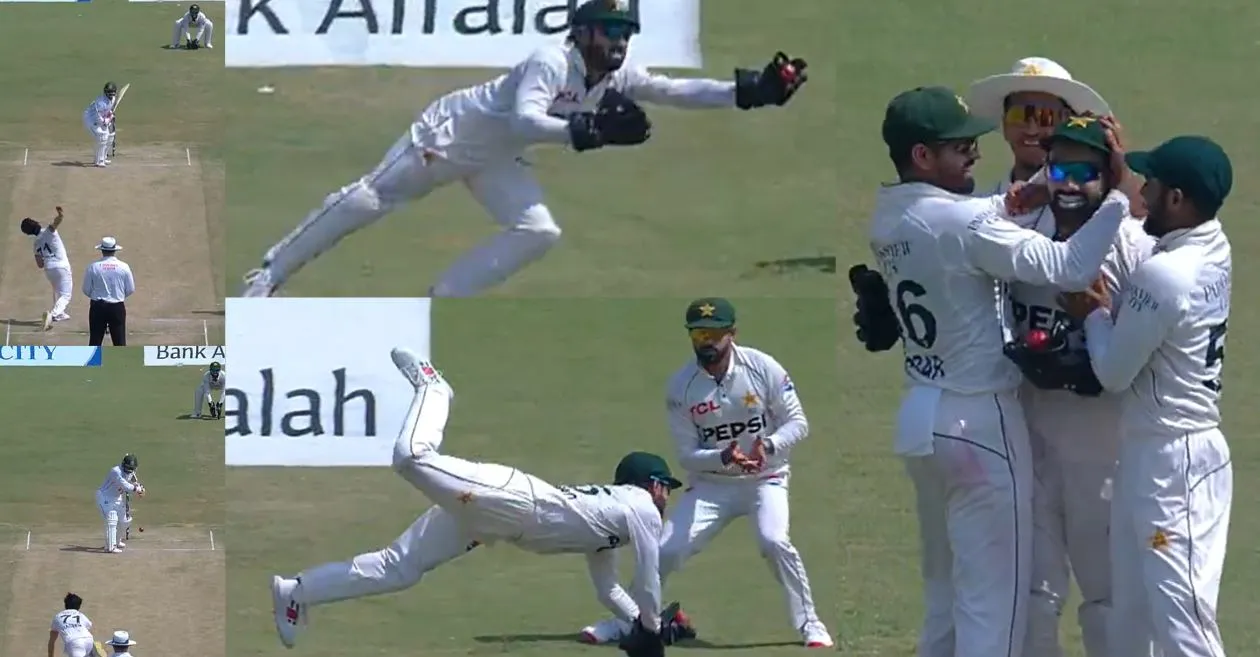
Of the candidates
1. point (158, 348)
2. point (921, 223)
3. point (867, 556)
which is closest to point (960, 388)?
point (921, 223)

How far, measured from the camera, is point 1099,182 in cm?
959

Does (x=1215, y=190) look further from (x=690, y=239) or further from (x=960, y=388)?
(x=690, y=239)

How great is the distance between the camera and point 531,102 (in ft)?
40.3

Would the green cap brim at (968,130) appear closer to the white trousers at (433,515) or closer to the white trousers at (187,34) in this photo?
the white trousers at (433,515)

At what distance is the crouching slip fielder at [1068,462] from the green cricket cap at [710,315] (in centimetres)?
267

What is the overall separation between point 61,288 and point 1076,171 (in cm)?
587

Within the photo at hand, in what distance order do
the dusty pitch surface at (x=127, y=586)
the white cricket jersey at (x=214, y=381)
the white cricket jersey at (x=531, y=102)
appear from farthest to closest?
the white cricket jersey at (x=214, y=381) < the dusty pitch surface at (x=127, y=586) < the white cricket jersey at (x=531, y=102)

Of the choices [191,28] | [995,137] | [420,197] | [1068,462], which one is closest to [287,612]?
[420,197]

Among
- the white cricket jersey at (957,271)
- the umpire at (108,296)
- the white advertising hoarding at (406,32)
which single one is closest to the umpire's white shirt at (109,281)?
the umpire at (108,296)

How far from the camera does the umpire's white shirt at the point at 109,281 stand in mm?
13430

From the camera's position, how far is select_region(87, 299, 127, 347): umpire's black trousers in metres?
13.4

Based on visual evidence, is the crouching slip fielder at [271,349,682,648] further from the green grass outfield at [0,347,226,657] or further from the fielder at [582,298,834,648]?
the green grass outfield at [0,347,226,657]

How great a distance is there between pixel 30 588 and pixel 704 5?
447 centimetres

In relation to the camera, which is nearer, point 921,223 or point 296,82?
point 921,223
